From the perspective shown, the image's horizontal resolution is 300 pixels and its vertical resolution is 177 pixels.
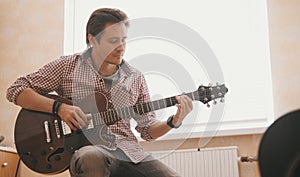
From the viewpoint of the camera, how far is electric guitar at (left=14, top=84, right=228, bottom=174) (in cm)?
163

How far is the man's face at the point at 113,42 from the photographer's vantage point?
5.73 feet

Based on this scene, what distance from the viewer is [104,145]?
1580 mm

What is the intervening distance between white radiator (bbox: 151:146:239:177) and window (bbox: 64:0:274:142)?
11cm

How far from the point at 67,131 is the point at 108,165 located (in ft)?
1.12

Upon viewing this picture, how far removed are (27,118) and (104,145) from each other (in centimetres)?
40

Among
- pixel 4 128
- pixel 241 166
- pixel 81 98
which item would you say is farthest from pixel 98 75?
pixel 4 128

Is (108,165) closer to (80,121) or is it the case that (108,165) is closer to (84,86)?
(80,121)

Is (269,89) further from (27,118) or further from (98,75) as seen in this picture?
(27,118)

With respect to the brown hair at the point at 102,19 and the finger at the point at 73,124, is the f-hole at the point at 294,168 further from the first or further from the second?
the brown hair at the point at 102,19

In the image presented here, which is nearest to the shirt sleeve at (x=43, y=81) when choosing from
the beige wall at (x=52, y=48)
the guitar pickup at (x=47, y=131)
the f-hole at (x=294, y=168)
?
the guitar pickup at (x=47, y=131)

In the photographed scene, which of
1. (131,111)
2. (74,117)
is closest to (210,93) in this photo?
(131,111)

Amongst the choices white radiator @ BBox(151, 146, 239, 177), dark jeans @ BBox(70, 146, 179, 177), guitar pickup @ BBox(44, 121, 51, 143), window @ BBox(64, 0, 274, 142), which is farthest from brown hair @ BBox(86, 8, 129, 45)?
white radiator @ BBox(151, 146, 239, 177)

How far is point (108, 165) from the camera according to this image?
4.56 ft

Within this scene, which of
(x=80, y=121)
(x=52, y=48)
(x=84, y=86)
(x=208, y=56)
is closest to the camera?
(x=80, y=121)
